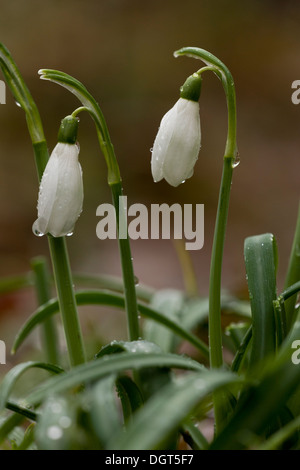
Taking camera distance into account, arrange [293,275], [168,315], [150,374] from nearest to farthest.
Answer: [150,374]
[293,275]
[168,315]

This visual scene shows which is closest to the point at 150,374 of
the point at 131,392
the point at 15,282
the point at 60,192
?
the point at 131,392

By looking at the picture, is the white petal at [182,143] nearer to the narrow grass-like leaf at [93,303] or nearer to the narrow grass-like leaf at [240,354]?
the narrow grass-like leaf at [240,354]

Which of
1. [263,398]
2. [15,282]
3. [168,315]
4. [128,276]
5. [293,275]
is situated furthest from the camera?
[15,282]

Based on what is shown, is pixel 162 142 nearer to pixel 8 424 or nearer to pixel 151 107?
pixel 8 424

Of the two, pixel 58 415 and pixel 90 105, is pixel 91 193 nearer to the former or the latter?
pixel 90 105

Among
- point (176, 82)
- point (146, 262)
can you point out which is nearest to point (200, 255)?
point (146, 262)

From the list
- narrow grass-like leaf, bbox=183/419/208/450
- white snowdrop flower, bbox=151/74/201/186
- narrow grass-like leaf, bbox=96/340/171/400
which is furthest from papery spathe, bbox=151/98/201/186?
narrow grass-like leaf, bbox=183/419/208/450
